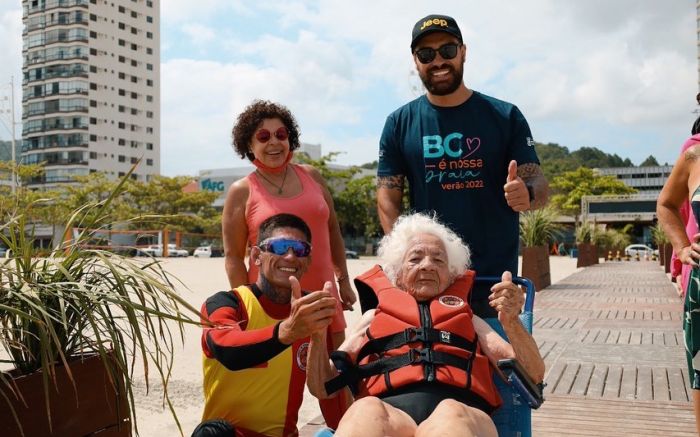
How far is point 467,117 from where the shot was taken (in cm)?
324

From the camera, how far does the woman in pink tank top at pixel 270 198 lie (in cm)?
325

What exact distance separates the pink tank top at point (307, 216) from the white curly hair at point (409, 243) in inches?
17.3

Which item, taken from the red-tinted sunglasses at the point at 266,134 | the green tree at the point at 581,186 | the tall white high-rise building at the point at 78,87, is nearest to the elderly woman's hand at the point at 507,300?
the red-tinted sunglasses at the point at 266,134

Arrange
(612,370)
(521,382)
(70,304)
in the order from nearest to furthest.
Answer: (70,304), (521,382), (612,370)

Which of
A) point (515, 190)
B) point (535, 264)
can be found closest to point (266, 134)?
point (515, 190)

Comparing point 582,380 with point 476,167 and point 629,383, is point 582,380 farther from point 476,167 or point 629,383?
point 476,167

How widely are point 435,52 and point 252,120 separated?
977mm

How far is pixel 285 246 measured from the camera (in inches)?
101

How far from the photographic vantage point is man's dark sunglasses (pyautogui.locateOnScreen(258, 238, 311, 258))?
8.41 ft

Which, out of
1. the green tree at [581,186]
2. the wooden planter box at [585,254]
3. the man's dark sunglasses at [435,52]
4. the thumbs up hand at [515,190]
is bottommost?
the wooden planter box at [585,254]

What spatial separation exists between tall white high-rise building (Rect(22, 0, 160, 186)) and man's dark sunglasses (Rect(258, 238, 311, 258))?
8045 cm

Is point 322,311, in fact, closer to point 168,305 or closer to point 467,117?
point 168,305

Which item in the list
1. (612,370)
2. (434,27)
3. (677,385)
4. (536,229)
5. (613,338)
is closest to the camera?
(434,27)

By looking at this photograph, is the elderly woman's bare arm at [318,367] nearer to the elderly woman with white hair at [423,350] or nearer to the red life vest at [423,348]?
the elderly woman with white hair at [423,350]
